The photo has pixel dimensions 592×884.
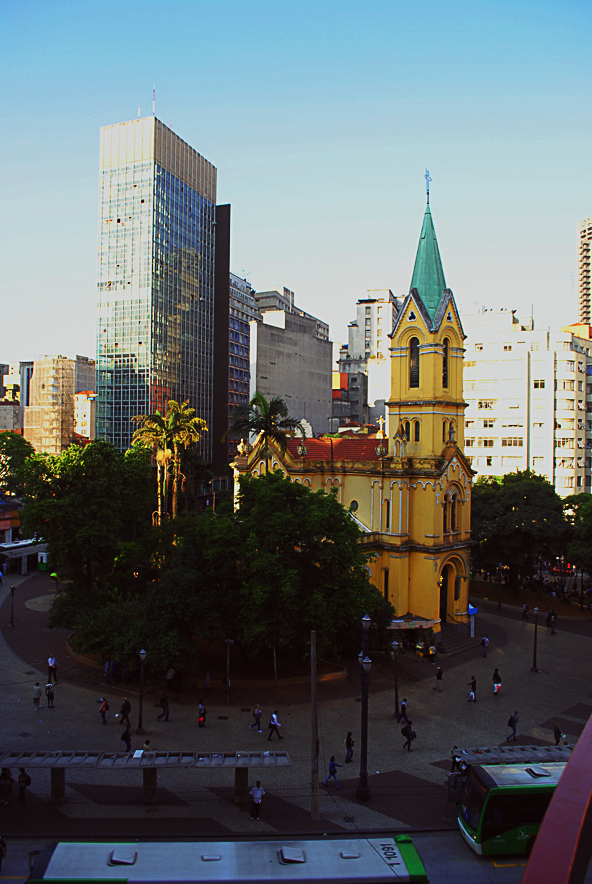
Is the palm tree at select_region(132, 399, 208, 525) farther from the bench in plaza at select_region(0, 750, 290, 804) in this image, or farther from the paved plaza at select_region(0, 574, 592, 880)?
the bench in plaza at select_region(0, 750, 290, 804)

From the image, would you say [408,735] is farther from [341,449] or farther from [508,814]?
[341,449]

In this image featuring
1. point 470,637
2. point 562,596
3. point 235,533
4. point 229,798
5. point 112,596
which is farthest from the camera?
point 562,596

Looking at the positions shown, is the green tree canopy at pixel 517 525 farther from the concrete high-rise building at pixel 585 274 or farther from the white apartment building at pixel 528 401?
the concrete high-rise building at pixel 585 274

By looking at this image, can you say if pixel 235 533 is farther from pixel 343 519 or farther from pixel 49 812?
pixel 49 812

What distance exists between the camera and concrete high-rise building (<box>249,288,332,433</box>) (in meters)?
109

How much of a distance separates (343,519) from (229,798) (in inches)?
571

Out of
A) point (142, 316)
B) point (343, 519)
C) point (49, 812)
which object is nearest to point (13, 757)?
point (49, 812)

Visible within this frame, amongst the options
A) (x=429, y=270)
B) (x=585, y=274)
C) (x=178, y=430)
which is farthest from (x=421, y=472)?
(x=585, y=274)

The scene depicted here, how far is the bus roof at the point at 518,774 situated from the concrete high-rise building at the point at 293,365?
8974cm

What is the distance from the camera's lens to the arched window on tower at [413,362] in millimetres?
42500

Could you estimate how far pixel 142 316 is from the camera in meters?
85.9

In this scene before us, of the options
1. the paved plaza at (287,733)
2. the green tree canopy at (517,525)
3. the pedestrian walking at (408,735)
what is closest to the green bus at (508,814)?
the paved plaza at (287,733)

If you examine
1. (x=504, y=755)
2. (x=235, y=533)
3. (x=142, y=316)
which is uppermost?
(x=142, y=316)

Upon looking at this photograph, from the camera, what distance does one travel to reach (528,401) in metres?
82.1
